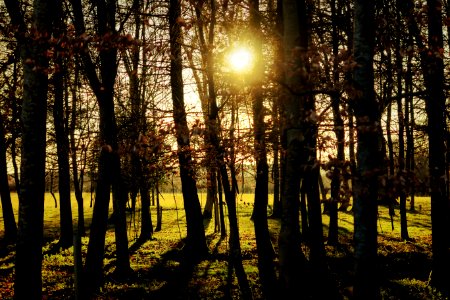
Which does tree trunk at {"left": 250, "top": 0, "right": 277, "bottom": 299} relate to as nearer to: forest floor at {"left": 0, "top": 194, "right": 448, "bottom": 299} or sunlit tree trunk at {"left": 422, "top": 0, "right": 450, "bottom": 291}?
forest floor at {"left": 0, "top": 194, "right": 448, "bottom": 299}

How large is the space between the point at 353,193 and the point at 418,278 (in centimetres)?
791

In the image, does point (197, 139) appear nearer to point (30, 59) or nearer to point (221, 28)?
point (221, 28)

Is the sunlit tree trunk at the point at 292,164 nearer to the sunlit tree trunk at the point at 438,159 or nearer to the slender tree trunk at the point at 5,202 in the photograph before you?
the sunlit tree trunk at the point at 438,159

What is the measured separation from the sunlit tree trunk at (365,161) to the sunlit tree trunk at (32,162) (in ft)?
16.5

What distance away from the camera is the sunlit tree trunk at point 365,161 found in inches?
210

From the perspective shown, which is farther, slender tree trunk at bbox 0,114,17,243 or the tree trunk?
slender tree trunk at bbox 0,114,17,243

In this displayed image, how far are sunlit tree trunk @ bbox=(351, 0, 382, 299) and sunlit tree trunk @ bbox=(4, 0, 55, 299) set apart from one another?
503cm

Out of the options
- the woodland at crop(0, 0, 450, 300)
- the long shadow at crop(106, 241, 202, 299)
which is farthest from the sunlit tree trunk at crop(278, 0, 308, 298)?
the long shadow at crop(106, 241, 202, 299)

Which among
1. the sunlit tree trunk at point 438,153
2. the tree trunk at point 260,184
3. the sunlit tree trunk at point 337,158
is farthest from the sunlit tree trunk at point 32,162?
the sunlit tree trunk at point 438,153

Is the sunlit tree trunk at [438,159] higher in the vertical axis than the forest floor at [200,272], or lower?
higher

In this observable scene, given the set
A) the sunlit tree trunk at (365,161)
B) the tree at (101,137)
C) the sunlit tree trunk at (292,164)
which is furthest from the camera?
the tree at (101,137)

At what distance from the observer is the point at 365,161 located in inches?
212

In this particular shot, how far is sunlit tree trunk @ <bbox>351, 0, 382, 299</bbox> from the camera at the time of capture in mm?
5328

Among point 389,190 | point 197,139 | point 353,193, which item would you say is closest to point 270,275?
point 197,139
